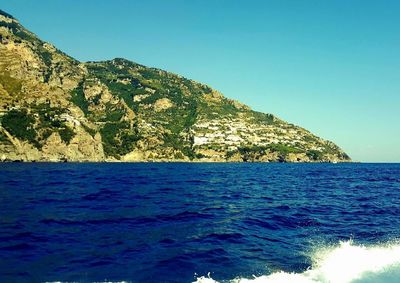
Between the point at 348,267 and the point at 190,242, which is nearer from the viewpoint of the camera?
the point at 348,267

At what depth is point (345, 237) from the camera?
29.0m

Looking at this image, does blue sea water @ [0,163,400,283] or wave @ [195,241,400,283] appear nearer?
wave @ [195,241,400,283]

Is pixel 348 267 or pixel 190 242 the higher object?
pixel 348 267

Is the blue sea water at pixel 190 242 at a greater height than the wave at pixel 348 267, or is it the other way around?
the wave at pixel 348 267

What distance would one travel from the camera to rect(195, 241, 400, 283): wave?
58.3ft

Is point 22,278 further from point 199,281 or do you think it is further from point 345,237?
point 345,237

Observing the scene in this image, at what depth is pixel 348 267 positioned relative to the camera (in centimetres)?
2009

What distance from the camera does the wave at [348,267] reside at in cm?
1777

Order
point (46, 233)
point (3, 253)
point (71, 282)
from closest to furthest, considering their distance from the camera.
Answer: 1. point (71, 282)
2. point (3, 253)
3. point (46, 233)

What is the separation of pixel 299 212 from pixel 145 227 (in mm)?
18790

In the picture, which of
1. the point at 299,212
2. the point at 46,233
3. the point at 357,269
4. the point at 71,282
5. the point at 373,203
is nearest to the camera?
the point at 71,282

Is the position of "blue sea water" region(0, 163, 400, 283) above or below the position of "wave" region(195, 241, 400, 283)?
below

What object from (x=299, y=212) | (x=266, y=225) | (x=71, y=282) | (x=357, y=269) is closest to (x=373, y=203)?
(x=299, y=212)

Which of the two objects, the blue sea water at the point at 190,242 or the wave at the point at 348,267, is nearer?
the wave at the point at 348,267
